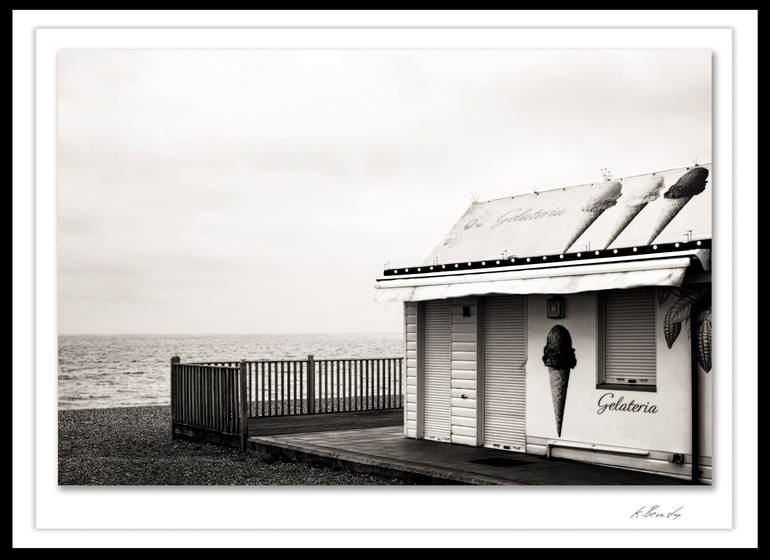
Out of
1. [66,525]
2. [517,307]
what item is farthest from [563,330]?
[66,525]

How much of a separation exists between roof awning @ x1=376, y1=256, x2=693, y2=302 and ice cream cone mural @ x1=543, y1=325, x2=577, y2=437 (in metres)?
0.81

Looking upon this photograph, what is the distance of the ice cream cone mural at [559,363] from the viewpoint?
983 cm

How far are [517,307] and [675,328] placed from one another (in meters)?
2.10

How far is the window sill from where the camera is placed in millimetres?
9070

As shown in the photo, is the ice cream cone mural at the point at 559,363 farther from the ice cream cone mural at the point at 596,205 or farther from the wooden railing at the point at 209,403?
the wooden railing at the point at 209,403

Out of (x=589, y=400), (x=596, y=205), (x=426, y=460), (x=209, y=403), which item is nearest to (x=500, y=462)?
(x=426, y=460)

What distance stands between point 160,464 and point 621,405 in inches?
A: 210

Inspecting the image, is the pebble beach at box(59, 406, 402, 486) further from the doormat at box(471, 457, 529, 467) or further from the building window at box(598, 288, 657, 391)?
the building window at box(598, 288, 657, 391)

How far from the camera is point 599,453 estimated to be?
9.49m

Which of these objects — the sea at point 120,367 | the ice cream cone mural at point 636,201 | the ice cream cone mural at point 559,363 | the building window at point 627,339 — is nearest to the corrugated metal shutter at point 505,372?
the ice cream cone mural at point 559,363

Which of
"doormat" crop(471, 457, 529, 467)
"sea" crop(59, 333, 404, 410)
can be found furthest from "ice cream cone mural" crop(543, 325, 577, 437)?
"sea" crop(59, 333, 404, 410)
